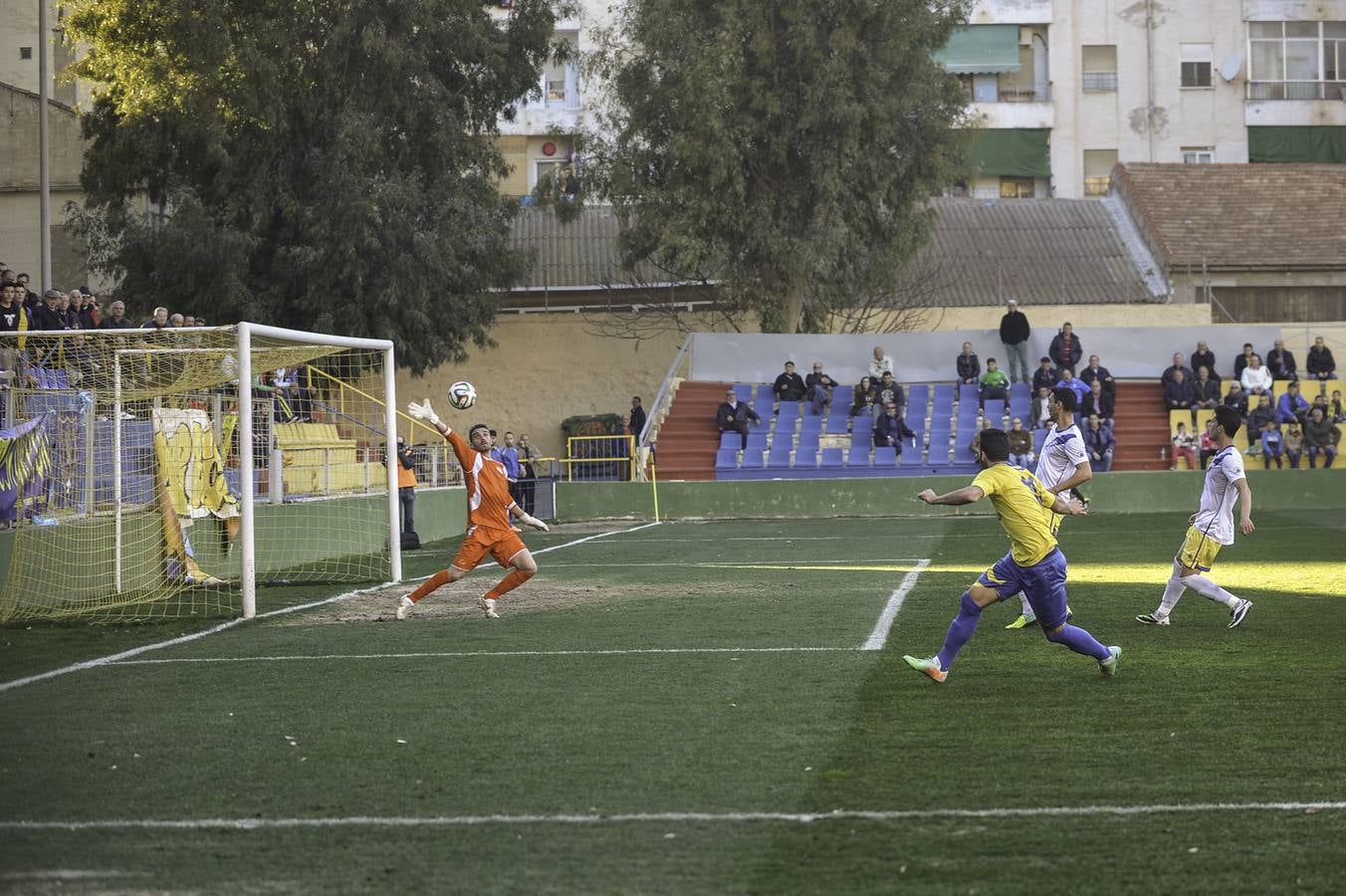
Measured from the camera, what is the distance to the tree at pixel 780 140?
37.5m

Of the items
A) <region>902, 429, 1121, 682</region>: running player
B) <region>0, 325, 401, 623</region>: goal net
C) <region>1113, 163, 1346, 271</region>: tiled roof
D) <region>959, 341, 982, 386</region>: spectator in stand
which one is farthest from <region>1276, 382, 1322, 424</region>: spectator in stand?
<region>902, 429, 1121, 682</region>: running player

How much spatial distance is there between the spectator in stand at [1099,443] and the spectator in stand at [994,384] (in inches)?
127

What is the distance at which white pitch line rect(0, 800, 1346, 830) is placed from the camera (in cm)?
623

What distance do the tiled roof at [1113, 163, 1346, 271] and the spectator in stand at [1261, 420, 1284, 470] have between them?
12.2 meters

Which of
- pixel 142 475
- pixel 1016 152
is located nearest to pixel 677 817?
pixel 142 475

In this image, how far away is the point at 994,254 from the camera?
46.3 m

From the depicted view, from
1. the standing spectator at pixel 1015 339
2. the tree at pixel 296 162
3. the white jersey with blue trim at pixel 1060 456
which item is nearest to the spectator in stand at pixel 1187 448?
the standing spectator at pixel 1015 339

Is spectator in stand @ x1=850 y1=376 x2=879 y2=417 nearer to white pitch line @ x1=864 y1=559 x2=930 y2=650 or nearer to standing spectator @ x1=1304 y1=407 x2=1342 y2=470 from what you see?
standing spectator @ x1=1304 y1=407 x2=1342 y2=470

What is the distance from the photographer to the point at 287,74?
33281mm

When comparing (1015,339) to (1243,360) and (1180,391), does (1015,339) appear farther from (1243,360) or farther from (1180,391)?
(1243,360)

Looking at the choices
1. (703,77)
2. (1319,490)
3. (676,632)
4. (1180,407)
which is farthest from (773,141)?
(676,632)

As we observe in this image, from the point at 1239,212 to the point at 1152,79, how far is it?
747 centimetres

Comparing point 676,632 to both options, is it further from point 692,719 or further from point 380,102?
point 380,102

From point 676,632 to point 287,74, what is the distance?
2435 centimetres
